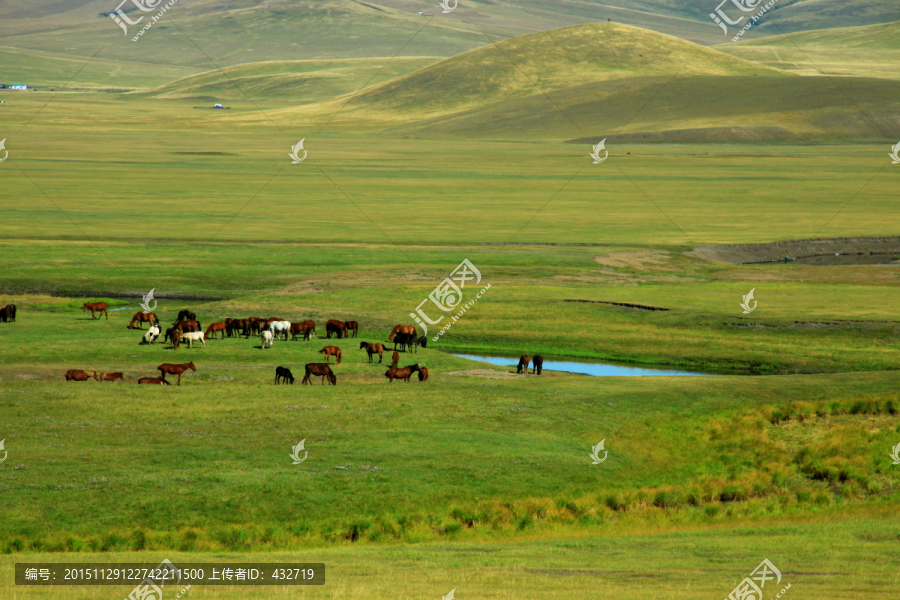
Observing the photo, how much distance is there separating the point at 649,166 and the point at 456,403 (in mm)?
110532

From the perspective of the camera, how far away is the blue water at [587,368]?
35344mm

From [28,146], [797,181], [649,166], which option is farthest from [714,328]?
[28,146]

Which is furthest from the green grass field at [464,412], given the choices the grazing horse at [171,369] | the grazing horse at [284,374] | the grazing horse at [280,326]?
the grazing horse at [284,374]

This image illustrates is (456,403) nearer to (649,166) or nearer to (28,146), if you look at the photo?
(649,166)

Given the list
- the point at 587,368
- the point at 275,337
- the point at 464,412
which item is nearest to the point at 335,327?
the point at 275,337

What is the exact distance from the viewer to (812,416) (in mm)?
27062

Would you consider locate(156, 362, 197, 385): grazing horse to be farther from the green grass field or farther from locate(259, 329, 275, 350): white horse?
locate(259, 329, 275, 350): white horse

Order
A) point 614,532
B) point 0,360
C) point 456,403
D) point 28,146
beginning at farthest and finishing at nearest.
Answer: point 28,146, point 0,360, point 456,403, point 614,532

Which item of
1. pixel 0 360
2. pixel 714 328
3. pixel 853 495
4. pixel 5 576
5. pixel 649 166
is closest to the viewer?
pixel 5 576
